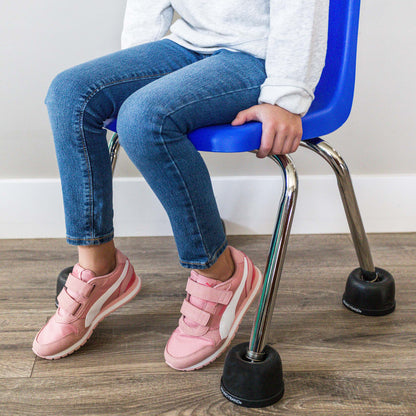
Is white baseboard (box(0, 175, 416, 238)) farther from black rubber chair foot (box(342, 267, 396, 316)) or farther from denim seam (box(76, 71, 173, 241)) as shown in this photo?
denim seam (box(76, 71, 173, 241))

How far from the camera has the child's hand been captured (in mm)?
687

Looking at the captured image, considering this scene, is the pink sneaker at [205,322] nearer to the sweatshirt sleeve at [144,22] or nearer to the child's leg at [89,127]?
the child's leg at [89,127]

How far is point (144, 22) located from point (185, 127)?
366 mm

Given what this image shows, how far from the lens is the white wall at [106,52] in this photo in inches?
46.6

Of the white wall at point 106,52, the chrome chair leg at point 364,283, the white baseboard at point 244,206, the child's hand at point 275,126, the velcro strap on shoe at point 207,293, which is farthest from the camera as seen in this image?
the white baseboard at point 244,206

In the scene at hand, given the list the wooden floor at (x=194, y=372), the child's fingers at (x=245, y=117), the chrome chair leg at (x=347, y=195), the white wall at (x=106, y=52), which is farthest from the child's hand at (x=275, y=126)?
the white wall at (x=106, y=52)

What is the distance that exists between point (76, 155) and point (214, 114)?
0.23 metres

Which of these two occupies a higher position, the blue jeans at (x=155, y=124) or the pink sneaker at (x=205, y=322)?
the blue jeans at (x=155, y=124)

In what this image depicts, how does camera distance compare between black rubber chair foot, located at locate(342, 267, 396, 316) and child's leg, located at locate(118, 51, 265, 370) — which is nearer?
child's leg, located at locate(118, 51, 265, 370)

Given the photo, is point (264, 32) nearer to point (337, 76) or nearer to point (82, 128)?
point (337, 76)

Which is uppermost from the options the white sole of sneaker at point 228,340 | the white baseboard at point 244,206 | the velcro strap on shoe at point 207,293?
the velcro strap on shoe at point 207,293

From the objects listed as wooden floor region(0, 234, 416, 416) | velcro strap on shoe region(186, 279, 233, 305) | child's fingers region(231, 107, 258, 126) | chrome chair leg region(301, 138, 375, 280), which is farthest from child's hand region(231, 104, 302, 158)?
wooden floor region(0, 234, 416, 416)

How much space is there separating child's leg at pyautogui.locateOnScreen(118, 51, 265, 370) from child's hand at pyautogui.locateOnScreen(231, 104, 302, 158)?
3 cm

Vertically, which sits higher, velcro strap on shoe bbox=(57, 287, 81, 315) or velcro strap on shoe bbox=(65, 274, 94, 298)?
velcro strap on shoe bbox=(65, 274, 94, 298)
